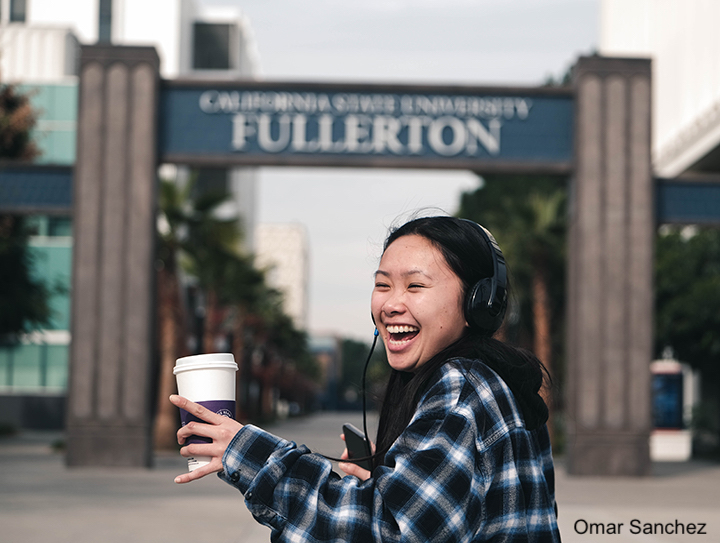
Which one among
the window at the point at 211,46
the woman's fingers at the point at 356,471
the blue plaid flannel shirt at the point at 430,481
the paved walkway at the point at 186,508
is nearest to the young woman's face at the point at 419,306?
the blue plaid flannel shirt at the point at 430,481

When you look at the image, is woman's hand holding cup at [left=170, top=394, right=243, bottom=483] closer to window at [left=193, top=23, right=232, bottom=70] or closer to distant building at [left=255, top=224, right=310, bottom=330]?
window at [left=193, top=23, right=232, bottom=70]

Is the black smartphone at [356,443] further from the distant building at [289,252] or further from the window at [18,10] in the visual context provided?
the distant building at [289,252]

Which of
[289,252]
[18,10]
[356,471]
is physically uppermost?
[18,10]

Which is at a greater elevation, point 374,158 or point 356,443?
point 374,158

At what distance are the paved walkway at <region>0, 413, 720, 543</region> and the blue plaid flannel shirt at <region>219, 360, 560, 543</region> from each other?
7028 mm

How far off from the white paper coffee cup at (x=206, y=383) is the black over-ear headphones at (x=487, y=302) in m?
0.58

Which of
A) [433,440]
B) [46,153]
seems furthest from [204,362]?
[46,153]

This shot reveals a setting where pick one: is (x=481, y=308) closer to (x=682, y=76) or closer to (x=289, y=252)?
(x=682, y=76)

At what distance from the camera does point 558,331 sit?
36.6 meters

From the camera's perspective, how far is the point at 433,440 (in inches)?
77.0

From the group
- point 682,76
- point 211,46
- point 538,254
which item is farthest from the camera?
point 211,46

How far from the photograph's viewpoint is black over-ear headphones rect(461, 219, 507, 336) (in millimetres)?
2266

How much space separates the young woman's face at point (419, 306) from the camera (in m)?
2.25

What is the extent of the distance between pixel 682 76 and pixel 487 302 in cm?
3510
